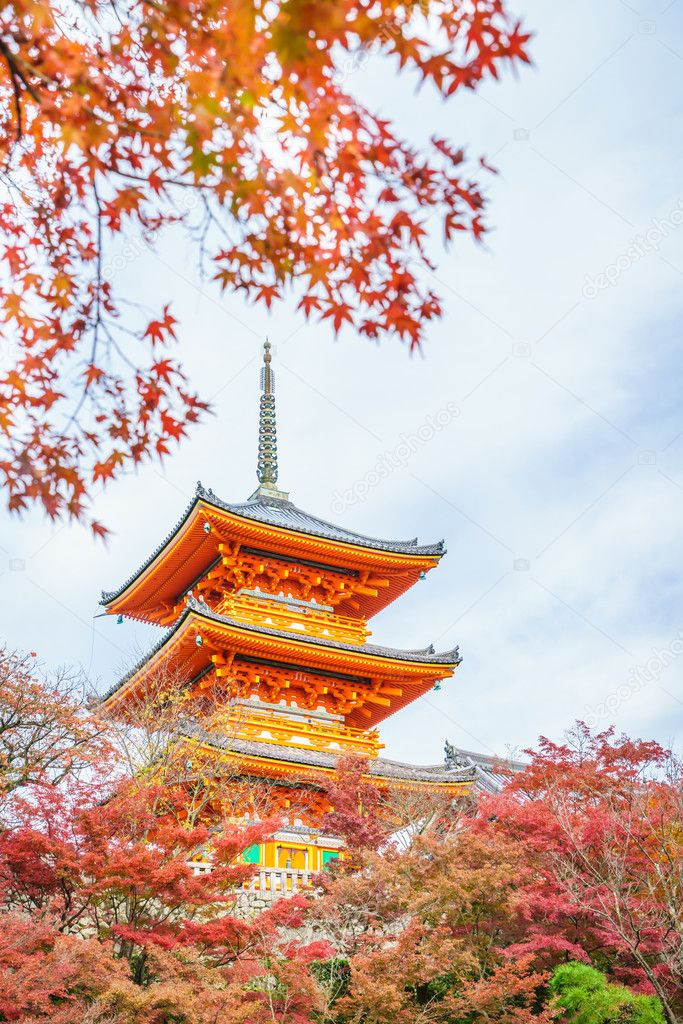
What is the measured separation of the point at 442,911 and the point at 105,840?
4.37 metres

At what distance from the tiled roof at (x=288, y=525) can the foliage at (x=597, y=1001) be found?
439 inches

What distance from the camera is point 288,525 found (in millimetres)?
21156

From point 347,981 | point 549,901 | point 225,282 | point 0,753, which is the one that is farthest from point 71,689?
point 225,282

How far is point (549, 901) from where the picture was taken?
12.3 metres

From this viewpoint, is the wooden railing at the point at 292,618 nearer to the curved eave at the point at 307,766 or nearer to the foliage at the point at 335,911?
the curved eave at the point at 307,766

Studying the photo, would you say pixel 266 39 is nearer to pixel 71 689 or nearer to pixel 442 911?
pixel 442 911

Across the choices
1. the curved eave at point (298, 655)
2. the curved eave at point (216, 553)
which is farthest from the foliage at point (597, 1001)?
the curved eave at point (216, 553)

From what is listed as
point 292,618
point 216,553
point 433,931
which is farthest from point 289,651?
point 433,931

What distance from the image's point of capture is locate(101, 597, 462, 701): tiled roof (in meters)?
18.8

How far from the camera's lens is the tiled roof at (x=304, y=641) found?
1881 cm

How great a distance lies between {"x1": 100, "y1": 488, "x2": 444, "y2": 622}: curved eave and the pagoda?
0.11ft

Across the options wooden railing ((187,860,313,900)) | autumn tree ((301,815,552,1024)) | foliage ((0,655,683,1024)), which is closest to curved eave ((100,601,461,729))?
foliage ((0,655,683,1024))

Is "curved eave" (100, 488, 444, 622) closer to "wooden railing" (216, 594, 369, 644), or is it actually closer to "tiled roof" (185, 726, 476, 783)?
"wooden railing" (216, 594, 369, 644)

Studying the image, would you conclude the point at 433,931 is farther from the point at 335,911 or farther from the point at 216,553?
the point at 216,553
